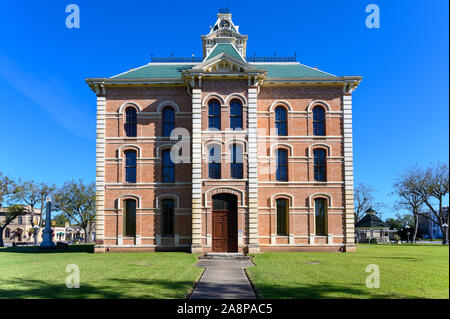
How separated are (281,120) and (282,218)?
676cm

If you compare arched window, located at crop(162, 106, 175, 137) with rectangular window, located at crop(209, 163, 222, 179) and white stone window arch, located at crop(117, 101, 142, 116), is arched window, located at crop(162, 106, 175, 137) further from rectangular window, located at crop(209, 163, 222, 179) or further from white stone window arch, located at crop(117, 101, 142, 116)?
rectangular window, located at crop(209, 163, 222, 179)

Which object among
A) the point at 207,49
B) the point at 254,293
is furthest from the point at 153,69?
the point at 254,293

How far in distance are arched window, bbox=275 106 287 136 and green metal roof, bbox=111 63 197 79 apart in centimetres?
752

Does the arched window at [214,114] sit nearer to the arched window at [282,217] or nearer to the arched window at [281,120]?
the arched window at [281,120]

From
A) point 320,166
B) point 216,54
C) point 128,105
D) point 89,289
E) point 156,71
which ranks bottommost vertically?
point 89,289

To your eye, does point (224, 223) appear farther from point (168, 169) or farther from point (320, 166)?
point (320, 166)

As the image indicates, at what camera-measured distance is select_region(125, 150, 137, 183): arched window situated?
2689 cm

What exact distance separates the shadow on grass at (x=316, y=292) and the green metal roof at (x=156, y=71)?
19296 millimetres

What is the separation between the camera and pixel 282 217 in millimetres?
26469

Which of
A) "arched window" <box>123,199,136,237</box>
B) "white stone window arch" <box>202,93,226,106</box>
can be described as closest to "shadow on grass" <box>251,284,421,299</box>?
"white stone window arch" <box>202,93,226,106</box>

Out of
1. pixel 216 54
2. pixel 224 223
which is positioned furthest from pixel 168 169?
pixel 216 54

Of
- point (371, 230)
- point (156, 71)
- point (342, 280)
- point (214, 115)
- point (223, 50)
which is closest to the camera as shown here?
point (342, 280)
